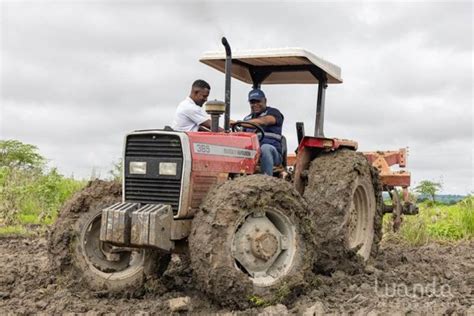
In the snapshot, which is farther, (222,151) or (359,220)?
(359,220)

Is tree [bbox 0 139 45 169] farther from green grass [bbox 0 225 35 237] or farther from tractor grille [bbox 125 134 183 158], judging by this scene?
tractor grille [bbox 125 134 183 158]

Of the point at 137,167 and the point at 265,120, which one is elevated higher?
the point at 265,120

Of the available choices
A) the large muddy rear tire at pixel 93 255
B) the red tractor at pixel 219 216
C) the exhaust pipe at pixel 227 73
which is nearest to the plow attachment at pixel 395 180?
the red tractor at pixel 219 216

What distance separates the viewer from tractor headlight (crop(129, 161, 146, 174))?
6773 mm

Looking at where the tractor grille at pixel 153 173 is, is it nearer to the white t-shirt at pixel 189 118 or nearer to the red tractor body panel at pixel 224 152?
the red tractor body panel at pixel 224 152

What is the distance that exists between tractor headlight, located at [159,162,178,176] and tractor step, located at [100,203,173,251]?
33 cm

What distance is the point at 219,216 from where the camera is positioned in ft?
20.2

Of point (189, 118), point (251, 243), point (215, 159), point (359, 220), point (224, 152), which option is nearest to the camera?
point (251, 243)

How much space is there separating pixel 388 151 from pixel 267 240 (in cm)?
434

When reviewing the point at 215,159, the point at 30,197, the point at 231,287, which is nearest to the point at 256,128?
the point at 215,159

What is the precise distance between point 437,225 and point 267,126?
20.3ft

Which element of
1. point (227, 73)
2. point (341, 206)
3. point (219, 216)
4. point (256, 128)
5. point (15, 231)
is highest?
point (227, 73)

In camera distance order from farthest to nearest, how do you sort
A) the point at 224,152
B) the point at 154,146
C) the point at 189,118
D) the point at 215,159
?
the point at 189,118
the point at 224,152
the point at 215,159
the point at 154,146

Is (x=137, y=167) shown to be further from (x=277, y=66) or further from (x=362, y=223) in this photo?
(x=362, y=223)
